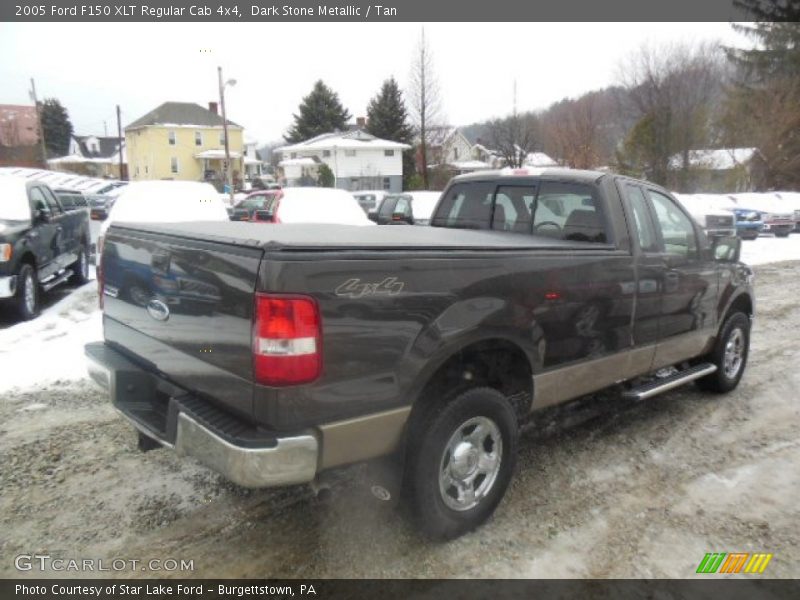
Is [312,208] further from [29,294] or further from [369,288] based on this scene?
[369,288]

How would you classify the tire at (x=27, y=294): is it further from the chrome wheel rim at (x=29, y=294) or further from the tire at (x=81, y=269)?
the tire at (x=81, y=269)

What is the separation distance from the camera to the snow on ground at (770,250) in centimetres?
1576

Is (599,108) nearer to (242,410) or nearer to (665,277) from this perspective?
(665,277)

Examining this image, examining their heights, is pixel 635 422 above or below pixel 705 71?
below

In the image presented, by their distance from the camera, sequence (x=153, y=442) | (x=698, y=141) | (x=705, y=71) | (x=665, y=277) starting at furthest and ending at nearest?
(x=705, y=71)
(x=698, y=141)
(x=665, y=277)
(x=153, y=442)

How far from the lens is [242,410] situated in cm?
265

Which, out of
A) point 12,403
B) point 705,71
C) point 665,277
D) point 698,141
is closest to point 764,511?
point 665,277

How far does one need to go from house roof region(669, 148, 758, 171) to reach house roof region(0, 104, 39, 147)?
63287 millimetres

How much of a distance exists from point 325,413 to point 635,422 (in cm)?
323

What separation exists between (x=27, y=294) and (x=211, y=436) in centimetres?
668

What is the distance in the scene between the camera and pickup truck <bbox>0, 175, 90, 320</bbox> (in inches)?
295

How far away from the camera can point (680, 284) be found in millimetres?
4551

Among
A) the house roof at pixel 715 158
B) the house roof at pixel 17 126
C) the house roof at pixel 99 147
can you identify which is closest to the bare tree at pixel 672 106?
the house roof at pixel 715 158

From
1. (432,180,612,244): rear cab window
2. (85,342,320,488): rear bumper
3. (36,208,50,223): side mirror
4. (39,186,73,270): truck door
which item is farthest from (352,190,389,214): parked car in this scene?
(85,342,320,488): rear bumper
